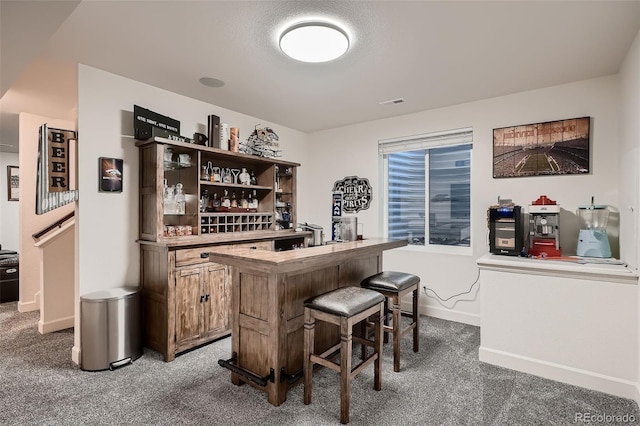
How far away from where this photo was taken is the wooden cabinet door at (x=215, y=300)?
312cm

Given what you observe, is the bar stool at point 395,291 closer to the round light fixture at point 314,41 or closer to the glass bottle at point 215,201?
the round light fixture at point 314,41

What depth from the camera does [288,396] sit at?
225 centimetres

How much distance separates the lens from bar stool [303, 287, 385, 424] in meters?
1.95

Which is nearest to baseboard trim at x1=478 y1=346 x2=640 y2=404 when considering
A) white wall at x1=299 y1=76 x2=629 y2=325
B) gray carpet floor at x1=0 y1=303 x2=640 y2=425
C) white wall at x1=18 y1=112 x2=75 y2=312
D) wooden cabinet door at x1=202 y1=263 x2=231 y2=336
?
gray carpet floor at x1=0 y1=303 x2=640 y2=425

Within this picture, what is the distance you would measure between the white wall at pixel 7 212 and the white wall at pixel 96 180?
17.5 feet

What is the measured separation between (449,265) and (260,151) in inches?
108

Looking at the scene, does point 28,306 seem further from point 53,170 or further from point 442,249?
point 442,249

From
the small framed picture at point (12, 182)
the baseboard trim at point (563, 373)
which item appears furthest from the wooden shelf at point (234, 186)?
the small framed picture at point (12, 182)

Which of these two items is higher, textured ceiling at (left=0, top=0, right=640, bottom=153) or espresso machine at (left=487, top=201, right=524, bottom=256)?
textured ceiling at (left=0, top=0, right=640, bottom=153)

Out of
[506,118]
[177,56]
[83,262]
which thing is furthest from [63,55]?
[506,118]

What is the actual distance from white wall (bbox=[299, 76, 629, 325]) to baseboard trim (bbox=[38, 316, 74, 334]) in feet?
10.6

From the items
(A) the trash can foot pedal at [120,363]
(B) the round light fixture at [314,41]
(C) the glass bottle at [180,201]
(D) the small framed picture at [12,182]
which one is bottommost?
(A) the trash can foot pedal at [120,363]

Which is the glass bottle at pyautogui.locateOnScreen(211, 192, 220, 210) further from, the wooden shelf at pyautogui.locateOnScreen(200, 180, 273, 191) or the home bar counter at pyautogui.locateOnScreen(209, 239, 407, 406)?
the home bar counter at pyautogui.locateOnScreen(209, 239, 407, 406)

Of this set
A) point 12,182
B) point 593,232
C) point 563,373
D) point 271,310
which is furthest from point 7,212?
point 593,232
